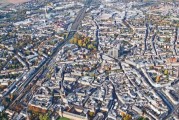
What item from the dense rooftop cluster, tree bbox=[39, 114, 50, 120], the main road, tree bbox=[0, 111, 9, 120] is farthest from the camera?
the main road

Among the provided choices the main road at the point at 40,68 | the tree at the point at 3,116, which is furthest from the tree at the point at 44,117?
the main road at the point at 40,68

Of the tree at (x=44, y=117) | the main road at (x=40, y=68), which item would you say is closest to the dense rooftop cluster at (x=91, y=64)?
the main road at (x=40, y=68)

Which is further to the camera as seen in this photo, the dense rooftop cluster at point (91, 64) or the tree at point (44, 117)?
the dense rooftop cluster at point (91, 64)

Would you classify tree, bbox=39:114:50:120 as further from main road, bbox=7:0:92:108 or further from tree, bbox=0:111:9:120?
main road, bbox=7:0:92:108

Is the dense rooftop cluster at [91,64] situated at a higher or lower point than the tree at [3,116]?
higher

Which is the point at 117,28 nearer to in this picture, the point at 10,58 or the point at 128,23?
the point at 128,23

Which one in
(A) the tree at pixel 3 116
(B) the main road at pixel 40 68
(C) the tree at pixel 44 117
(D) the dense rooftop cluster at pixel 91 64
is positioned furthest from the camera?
(B) the main road at pixel 40 68

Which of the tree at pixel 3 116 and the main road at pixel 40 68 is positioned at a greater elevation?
the main road at pixel 40 68

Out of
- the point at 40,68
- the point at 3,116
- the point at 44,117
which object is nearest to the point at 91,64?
the point at 40,68

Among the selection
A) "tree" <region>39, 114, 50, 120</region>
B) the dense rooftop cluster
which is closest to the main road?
the dense rooftop cluster

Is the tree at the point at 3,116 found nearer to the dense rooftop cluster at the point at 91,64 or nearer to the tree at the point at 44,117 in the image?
the dense rooftop cluster at the point at 91,64

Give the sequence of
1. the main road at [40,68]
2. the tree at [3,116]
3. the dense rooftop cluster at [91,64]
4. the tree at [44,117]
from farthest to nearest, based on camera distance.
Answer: the main road at [40,68]
the dense rooftop cluster at [91,64]
the tree at [3,116]
the tree at [44,117]

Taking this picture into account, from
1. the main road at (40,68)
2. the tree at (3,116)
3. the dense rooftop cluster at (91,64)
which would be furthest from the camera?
the main road at (40,68)

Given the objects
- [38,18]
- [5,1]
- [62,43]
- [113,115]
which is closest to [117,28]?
[62,43]
